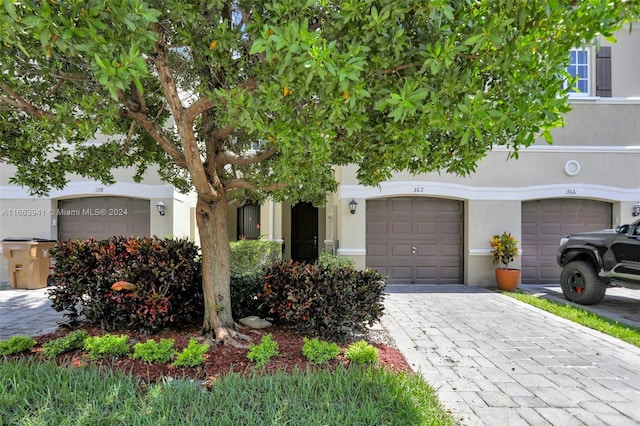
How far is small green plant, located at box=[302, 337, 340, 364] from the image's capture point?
12.1ft

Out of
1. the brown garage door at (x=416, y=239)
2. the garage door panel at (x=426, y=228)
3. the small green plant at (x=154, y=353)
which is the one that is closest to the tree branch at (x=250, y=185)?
the small green plant at (x=154, y=353)

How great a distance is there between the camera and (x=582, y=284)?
23.8 ft

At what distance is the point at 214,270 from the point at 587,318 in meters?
6.26

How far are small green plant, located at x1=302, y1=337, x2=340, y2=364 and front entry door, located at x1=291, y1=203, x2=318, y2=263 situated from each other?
8.67 m

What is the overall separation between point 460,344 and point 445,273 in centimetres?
474

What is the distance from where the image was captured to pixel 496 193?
920 centimetres

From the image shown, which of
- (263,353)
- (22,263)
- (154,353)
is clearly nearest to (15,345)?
(154,353)

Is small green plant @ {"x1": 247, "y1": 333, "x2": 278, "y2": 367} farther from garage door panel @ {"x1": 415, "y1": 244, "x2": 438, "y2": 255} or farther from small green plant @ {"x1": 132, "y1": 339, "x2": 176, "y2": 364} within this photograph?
garage door panel @ {"x1": 415, "y1": 244, "x2": 438, "y2": 255}

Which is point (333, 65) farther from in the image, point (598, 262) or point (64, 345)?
point (598, 262)

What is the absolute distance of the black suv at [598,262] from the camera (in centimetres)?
647

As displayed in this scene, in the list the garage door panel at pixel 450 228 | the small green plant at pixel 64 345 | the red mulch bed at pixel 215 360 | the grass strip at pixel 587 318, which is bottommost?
the grass strip at pixel 587 318

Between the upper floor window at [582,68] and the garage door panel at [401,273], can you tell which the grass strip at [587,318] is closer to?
the garage door panel at [401,273]

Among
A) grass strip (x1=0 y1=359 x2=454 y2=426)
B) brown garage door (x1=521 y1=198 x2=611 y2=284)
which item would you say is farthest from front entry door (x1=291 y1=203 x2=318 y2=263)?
grass strip (x1=0 y1=359 x2=454 y2=426)

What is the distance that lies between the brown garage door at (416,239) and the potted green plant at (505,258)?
34.3 inches
